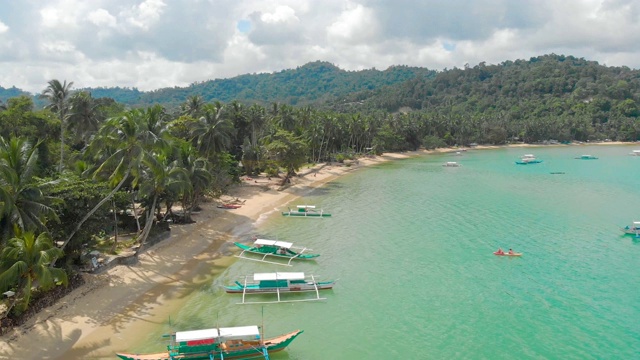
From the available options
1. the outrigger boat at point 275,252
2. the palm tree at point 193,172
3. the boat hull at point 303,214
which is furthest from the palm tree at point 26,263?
the boat hull at point 303,214

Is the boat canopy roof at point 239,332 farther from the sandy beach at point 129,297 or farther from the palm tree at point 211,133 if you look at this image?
the palm tree at point 211,133

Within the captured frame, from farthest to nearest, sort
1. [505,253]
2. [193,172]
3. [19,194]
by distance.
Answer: [193,172] < [505,253] < [19,194]

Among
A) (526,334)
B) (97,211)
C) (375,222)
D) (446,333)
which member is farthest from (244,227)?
(526,334)

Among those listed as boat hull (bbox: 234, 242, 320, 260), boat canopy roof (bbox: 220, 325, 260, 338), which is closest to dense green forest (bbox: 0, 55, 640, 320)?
boat hull (bbox: 234, 242, 320, 260)

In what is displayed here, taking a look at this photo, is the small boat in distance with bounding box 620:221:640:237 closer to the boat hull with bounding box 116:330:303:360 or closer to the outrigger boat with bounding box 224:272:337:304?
the outrigger boat with bounding box 224:272:337:304

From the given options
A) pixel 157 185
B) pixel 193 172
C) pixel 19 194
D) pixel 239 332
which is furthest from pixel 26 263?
pixel 193 172

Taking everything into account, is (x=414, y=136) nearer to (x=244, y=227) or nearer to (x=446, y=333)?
(x=244, y=227)

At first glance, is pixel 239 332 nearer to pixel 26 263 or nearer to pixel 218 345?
pixel 218 345
